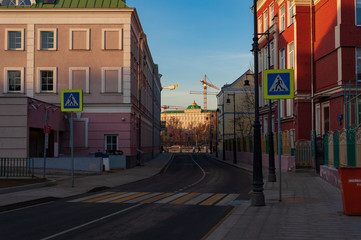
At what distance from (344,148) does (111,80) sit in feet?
70.1

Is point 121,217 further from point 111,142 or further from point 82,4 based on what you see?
point 82,4

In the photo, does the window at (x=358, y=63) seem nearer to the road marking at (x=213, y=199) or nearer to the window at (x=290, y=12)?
the window at (x=290, y=12)

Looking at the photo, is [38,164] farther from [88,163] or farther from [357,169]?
[357,169]

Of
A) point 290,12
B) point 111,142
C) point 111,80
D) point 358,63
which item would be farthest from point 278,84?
point 290,12

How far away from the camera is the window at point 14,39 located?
33281mm

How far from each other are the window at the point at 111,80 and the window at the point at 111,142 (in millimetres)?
3733

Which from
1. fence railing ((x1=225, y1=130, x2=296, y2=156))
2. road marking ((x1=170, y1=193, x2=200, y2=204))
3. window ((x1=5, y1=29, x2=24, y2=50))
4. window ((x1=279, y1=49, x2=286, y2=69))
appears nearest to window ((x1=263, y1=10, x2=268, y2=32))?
window ((x1=279, y1=49, x2=286, y2=69))

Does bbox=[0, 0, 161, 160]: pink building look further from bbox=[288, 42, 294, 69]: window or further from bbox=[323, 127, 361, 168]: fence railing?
bbox=[323, 127, 361, 168]: fence railing

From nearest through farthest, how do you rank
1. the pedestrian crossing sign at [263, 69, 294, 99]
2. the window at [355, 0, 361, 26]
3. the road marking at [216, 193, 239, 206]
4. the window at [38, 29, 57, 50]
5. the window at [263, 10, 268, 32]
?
the pedestrian crossing sign at [263, 69, 294, 99] < the road marking at [216, 193, 239, 206] < the window at [355, 0, 361, 26] < the window at [38, 29, 57, 50] < the window at [263, 10, 268, 32]

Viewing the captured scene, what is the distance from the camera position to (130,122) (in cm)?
3344

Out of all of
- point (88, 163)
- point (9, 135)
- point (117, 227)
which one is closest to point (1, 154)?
point (9, 135)

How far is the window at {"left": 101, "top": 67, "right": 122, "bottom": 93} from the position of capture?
33000 millimetres

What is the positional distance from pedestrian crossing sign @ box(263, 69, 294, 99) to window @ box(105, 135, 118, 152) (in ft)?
74.5

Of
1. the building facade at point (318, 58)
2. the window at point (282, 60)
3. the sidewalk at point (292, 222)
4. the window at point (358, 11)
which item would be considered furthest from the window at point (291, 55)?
the sidewalk at point (292, 222)
